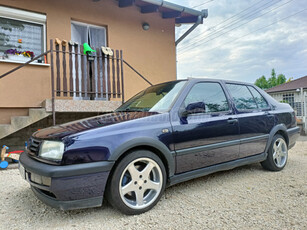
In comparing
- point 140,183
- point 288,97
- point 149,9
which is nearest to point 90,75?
point 149,9

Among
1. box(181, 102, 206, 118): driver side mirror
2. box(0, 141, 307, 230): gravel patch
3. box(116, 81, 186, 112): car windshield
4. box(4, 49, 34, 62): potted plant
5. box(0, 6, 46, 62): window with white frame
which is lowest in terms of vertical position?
box(0, 141, 307, 230): gravel patch

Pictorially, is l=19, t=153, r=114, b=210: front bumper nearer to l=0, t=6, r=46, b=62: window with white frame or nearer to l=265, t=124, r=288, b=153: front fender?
l=265, t=124, r=288, b=153: front fender

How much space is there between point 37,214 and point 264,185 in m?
2.86

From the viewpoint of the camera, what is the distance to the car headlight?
6.43ft

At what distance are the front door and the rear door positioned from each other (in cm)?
18

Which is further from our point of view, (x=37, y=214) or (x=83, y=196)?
(x=37, y=214)

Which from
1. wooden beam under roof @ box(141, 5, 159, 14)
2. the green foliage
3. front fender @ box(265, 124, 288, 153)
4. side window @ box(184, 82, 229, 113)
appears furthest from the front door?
the green foliage

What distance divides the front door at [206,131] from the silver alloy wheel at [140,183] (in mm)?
311

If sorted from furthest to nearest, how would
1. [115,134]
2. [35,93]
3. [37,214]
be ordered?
[35,93] < [37,214] < [115,134]

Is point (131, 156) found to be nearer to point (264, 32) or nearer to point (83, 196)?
point (83, 196)

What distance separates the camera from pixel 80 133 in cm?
202

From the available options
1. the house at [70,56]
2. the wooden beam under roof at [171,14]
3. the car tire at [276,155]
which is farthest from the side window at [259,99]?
the wooden beam under roof at [171,14]

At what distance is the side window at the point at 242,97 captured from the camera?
331cm

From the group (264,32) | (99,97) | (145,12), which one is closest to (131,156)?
(99,97)
